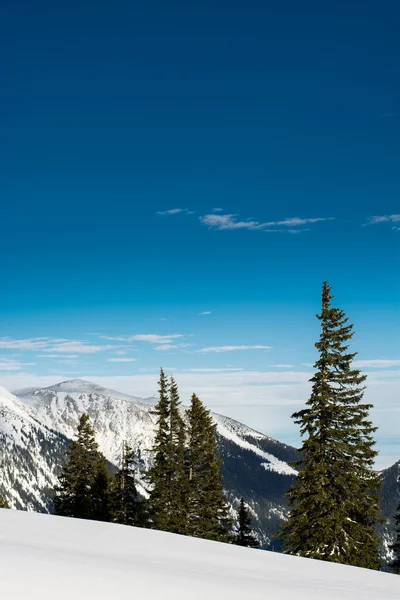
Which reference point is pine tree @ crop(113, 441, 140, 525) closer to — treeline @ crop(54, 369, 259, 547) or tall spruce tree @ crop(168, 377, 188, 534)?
treeline @ crop(54, 369, 259, 547)

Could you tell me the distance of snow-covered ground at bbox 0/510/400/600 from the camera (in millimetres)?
5930

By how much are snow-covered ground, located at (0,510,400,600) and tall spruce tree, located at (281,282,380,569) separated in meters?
11.1

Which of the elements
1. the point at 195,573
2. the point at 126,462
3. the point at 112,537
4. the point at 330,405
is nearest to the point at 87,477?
the point at 126,462

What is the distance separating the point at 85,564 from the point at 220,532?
30.4m

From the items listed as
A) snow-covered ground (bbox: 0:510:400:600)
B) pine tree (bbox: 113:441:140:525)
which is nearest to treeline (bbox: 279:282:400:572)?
snow-covered ground (bbox: 0:510:400:600)

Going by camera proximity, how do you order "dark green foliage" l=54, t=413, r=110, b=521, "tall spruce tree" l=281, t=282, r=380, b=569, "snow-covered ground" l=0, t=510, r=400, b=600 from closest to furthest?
"snow-covered ground" l=0, t=510, r=400, b=600 → "tall spruce tree" l=281, t=282, r=380, b=569 → "dark green foliage" l=54, t=413, r=110, b=521

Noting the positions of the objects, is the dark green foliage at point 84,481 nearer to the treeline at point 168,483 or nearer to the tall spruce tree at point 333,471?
the treeline at point 168,483

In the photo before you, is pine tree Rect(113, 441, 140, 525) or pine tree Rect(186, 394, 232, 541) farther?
pine tree Rect(113, 441, 140, 525)

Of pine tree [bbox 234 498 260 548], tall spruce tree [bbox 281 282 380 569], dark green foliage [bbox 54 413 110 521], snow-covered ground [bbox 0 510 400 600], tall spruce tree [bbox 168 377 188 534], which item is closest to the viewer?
snow-covered ground [bbox 0 510 400 600]

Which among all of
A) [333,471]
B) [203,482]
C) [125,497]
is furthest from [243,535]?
[333,471]

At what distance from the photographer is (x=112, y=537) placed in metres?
9.99

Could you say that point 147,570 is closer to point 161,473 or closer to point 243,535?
point 161,473

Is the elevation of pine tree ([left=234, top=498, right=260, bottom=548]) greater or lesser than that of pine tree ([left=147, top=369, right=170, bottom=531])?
lesser

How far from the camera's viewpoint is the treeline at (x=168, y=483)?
110 ft
